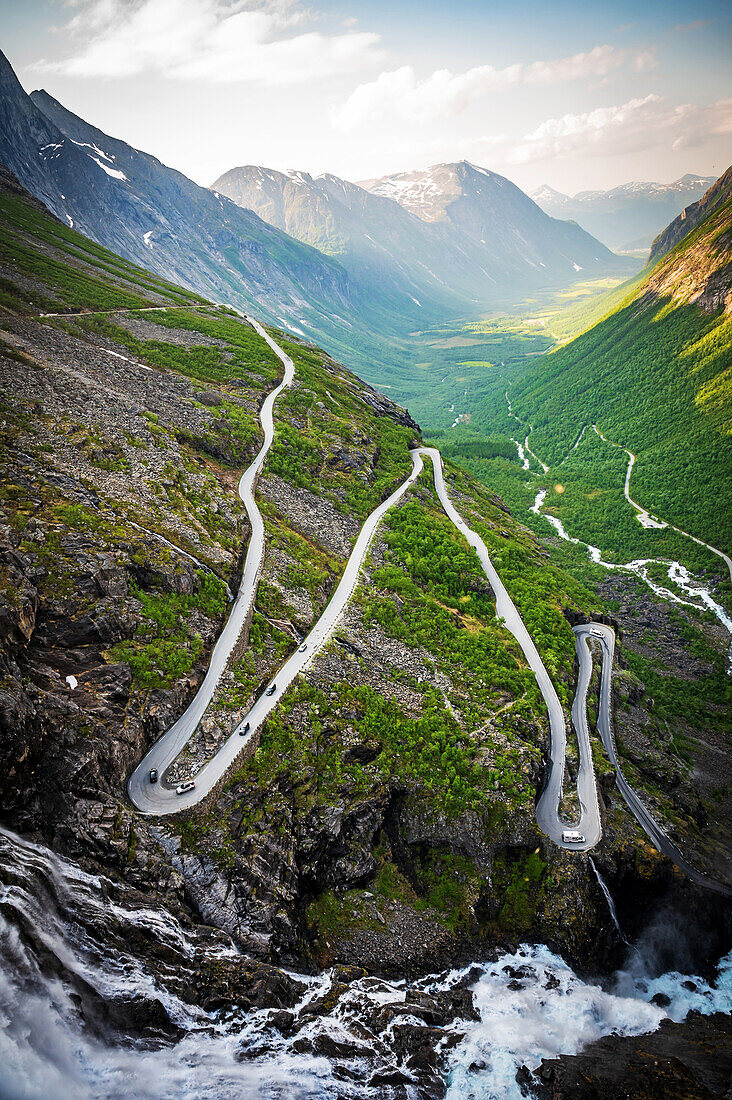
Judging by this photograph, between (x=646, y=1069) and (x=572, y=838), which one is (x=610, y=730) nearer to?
(x=572, y=838)

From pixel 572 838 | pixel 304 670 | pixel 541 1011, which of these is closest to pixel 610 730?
pixel 572 838

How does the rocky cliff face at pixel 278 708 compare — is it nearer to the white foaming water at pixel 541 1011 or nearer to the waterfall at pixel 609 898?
the waterfall at pixel 609 898

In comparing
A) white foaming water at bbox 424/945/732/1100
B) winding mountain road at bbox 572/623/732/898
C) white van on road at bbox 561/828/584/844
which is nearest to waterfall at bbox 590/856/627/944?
white van on road at bbox 561/828/584/844

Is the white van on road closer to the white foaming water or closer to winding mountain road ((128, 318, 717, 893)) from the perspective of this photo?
winding mountain road ((128, 318, 717, 893))

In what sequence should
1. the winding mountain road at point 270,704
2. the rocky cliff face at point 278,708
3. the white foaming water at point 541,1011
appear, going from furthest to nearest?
the winding mountain road at point 270,704, the rocky cliff face at point 278,708, the white foaming water at point 541,1011

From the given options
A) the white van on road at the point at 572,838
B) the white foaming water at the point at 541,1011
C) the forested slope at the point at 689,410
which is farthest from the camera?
the forested slope at the point at 689,410

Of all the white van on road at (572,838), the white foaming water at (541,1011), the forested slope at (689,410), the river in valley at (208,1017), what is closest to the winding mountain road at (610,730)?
the white foaming water at (541,1011)
